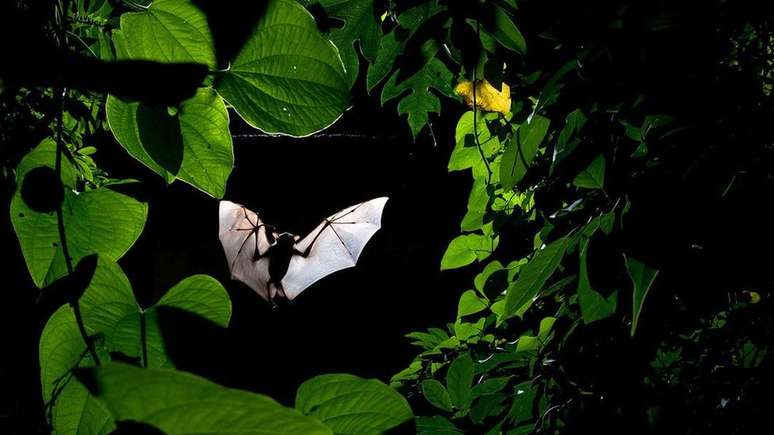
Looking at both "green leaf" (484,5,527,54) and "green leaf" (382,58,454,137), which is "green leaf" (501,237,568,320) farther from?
"green leaf" (382,58,454,137)

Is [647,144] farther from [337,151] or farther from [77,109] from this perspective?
[337,151]

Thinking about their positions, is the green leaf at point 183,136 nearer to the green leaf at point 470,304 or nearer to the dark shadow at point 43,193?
the dark shadow at point 43,193

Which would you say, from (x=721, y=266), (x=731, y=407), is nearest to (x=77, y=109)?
(x=721, y=266)

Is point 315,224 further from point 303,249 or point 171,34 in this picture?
point 171,34

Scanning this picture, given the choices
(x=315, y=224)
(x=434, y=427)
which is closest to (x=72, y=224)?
(x=434, y=427)

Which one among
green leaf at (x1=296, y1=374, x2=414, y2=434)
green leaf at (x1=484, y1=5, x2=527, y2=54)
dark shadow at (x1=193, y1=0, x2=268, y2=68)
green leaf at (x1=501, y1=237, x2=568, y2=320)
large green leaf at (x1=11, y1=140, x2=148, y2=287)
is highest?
dark shadow at (x1=193, y1=0, x2=268, y2=68)

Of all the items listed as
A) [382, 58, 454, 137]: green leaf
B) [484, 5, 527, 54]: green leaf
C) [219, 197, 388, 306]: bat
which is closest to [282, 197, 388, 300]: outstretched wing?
[219, 197, 388, 306]: bat
